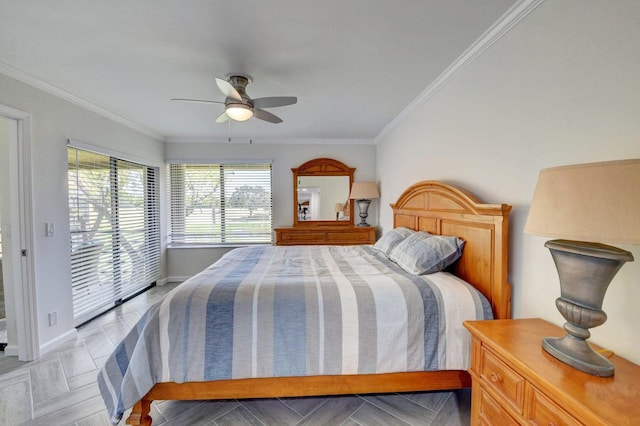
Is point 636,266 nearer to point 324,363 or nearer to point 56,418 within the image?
point 324,363

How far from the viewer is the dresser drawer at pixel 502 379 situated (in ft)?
3.43

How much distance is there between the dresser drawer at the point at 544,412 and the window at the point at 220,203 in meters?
3.98

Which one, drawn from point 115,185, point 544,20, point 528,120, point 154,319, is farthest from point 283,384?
point 115,185

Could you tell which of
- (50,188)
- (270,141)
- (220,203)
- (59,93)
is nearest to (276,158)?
(270,141)

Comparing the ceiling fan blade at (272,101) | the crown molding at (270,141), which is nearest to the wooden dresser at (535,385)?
the ceiling fan blade at (272,101)

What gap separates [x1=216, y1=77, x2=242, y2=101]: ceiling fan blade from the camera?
186 centimetres

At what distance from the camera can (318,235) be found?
165 inches

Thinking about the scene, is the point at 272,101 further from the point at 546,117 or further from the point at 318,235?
the point at 318,235

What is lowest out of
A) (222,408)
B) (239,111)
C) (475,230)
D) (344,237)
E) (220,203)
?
(222,408)

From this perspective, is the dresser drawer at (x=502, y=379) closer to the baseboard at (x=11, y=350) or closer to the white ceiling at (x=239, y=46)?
the white ceiling at (x=239, y=46)

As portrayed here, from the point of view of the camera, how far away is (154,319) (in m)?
1.50

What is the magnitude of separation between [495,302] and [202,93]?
3017 mm

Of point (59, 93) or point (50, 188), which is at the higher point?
point (59, 93)

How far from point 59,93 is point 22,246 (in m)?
1.48
